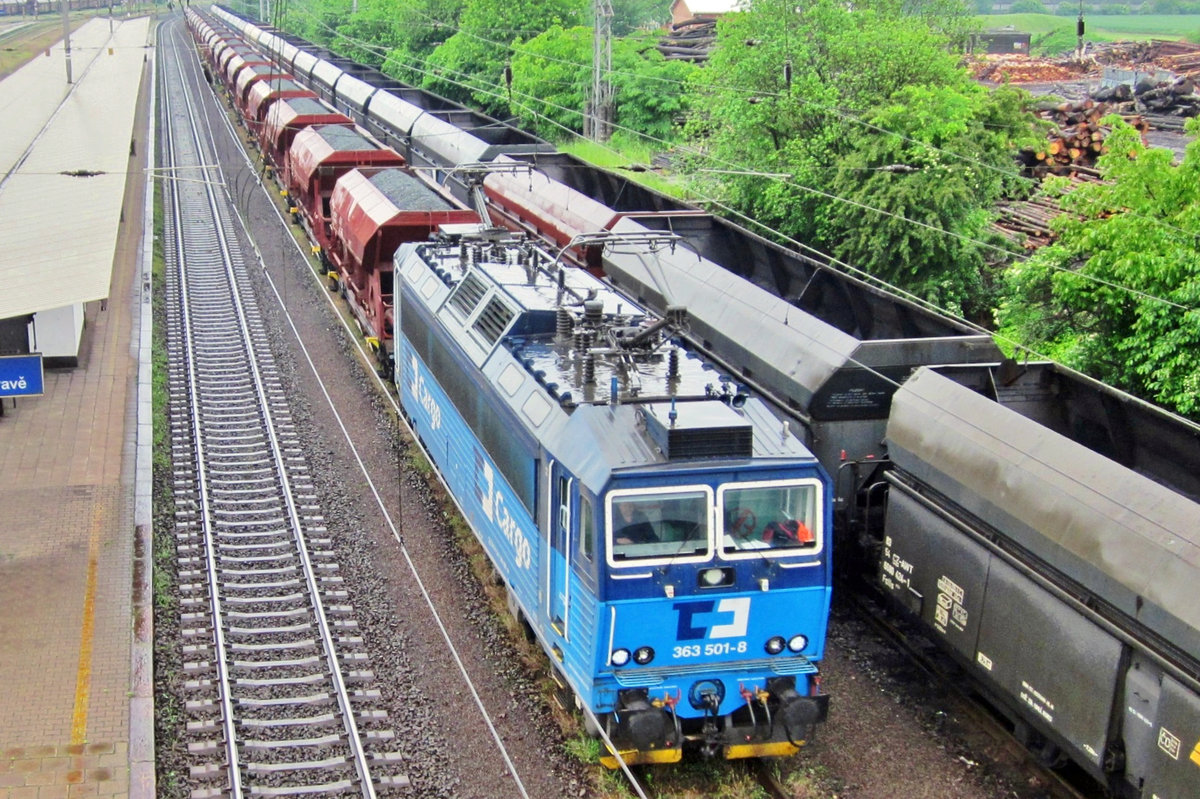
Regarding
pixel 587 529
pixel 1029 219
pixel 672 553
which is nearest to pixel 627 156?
pixel 1029 219

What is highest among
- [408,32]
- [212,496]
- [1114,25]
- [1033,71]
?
[1114,25]

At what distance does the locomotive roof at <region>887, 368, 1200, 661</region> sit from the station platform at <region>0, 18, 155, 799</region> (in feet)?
26.5

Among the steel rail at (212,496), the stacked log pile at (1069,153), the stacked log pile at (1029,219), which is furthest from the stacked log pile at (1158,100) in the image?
the steel rail at (212,496)

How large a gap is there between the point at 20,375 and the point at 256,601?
3.80 metres

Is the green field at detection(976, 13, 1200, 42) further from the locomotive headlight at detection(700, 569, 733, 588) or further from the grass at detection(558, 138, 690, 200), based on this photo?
the locomotive headlight at detection(700, 569, 733, 588)

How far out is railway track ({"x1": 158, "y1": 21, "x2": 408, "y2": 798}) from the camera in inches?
451

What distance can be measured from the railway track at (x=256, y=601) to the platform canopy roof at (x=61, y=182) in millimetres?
3109

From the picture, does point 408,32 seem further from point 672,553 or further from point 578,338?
point 672,553

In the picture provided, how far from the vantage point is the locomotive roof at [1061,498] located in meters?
9.43

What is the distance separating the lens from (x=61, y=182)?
29.3 metres

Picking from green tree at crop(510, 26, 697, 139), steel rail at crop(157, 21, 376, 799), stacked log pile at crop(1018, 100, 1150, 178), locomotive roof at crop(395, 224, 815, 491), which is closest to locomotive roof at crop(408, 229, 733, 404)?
locomotive roof at crop(395, 224, 815, 491)

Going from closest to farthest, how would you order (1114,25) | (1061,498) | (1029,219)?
(1061,498), (1029,219), (1114,25)

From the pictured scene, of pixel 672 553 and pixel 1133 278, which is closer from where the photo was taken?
pixel 672 553

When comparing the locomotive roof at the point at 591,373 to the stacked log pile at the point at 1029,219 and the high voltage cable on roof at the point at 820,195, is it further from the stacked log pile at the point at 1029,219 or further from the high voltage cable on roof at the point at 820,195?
the stacked log pile at the point at 1029,219
